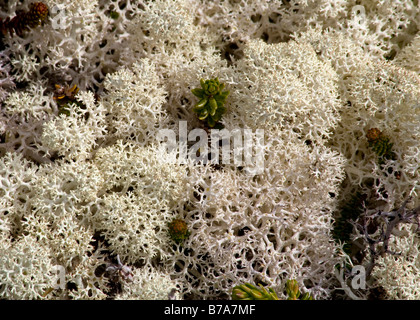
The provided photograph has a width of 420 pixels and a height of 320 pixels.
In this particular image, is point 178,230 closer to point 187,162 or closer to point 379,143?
point 187,162

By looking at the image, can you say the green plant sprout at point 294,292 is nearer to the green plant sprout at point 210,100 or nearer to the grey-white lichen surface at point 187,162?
the grey-white lichen surface at point 187,162

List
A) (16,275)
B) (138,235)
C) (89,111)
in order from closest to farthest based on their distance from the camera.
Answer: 1. (16,275)
2. (138,235)
3. (89,111)

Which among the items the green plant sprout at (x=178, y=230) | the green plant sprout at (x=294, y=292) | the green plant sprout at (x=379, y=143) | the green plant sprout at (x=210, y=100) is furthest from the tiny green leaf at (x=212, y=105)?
the green plant sprout at (x=294, y=292)

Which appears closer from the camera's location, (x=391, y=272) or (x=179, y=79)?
(x=391, y=272)

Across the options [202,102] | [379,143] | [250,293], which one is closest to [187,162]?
[202,102]

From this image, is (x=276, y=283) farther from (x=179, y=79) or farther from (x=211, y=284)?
(x=179, y=79)
